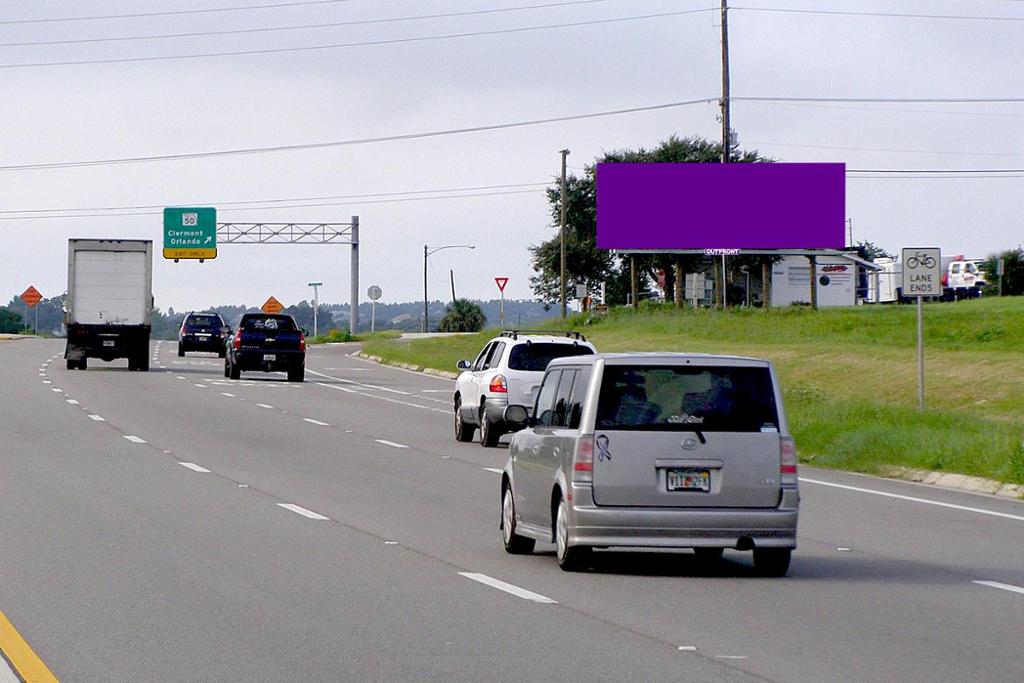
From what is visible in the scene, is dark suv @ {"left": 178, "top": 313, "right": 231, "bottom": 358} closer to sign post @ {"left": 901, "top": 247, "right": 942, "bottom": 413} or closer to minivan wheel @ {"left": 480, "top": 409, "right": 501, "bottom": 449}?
minivan wheel @ {"left": 480, "top": 409, "right": 501, "bottom": 449}

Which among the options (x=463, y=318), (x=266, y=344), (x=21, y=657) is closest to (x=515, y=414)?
(x=21, y=657)

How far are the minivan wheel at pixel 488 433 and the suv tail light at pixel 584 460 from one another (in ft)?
49.1

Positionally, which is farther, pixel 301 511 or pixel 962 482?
pixel 962 482

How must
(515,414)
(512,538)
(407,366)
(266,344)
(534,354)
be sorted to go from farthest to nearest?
(407,366), (266,344), (534,354), (512,538), (515,414)

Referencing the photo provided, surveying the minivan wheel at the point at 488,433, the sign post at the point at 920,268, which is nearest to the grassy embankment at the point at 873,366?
the sign post at the point at 920,268

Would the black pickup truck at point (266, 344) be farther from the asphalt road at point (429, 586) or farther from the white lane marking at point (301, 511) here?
the white lane marking at point (301, 511)

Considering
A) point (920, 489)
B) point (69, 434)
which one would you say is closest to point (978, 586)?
point (920, 489)

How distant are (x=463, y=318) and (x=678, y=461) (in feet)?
324

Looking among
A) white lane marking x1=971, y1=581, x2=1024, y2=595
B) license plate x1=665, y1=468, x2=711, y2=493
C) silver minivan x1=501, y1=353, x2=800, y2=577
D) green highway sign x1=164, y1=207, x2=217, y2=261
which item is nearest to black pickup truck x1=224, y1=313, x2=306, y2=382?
silver minivan x1=501, y1=353, x2=800, y2=577

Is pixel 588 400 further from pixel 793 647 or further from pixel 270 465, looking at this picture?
pixel 270 465

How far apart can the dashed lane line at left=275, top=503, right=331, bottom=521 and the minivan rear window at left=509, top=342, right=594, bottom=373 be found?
10.1 metres

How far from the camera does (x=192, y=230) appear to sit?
9350 centimetres

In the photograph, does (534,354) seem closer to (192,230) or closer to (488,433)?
(488,433)

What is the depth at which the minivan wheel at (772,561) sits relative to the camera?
486 inches
